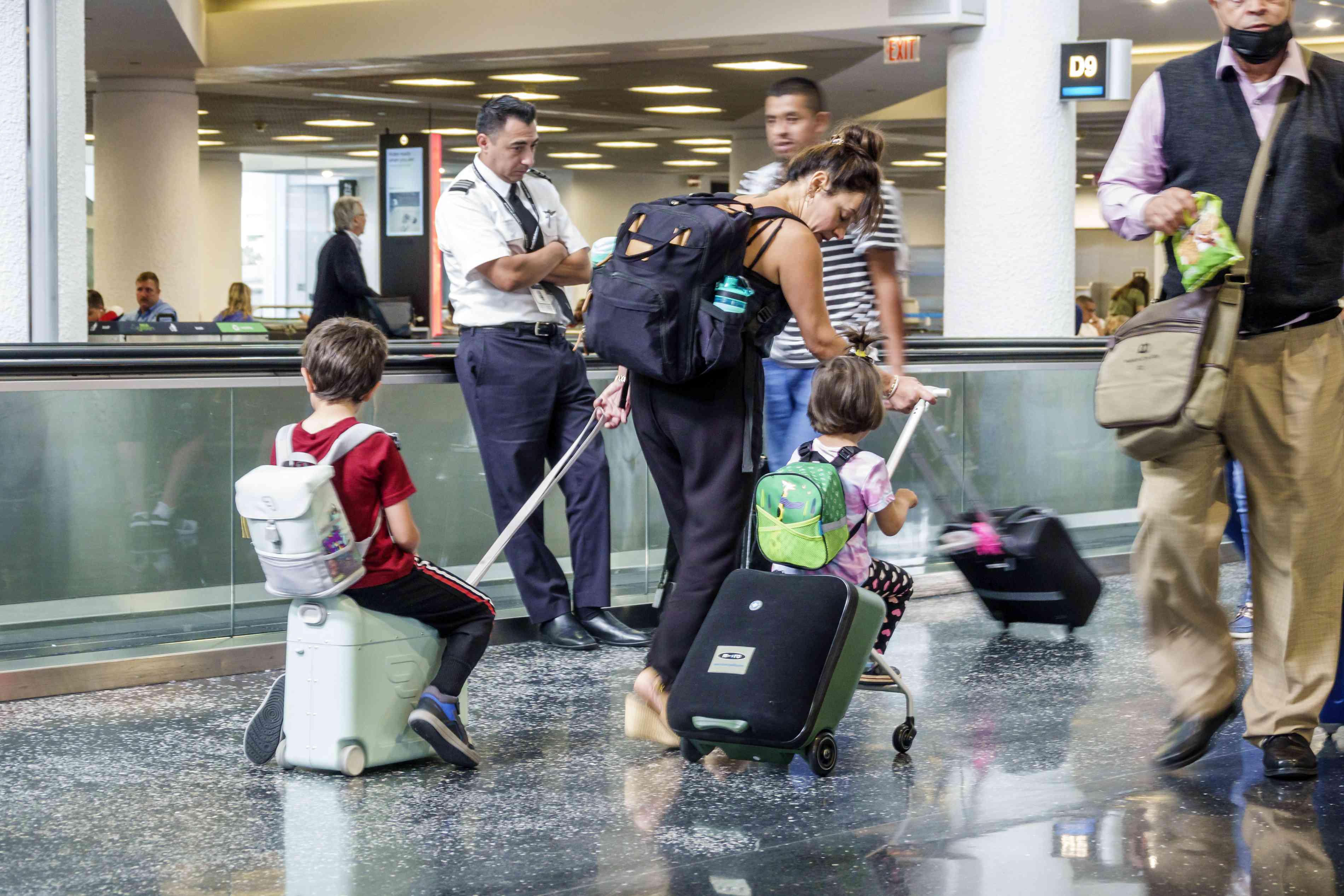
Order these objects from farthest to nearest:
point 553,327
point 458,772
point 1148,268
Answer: point 1148,268 → point 553,327 → point 458,772

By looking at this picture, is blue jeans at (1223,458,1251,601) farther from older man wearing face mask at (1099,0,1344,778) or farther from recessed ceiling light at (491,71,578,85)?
recessed ceiling light at (491,71,578,85)

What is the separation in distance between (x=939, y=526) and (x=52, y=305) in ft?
12.8

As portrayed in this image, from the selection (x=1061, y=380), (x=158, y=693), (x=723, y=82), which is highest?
(x=723, y=82)

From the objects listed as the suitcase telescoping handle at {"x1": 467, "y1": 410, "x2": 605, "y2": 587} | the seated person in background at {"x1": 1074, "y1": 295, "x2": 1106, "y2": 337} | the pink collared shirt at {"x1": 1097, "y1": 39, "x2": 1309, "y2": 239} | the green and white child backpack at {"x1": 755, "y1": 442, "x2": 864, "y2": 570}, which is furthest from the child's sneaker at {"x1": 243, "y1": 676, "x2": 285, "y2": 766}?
the seated person in background at {"x1": 1074, "y1": 295, "x2": 1106, "y2": 337}

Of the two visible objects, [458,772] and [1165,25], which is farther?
[1165,25]

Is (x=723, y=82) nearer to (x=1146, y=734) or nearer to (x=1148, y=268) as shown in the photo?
(x=1146, y=734)

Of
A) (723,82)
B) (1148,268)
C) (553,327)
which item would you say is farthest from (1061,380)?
(1148,268)

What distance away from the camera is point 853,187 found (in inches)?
154

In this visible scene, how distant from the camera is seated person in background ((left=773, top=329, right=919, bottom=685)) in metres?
3.98

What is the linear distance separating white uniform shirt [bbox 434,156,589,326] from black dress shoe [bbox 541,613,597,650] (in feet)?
3.35

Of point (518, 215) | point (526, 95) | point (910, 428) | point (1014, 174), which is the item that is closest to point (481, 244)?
point (518, 215)

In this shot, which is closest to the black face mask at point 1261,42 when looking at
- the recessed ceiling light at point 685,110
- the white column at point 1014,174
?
the white column at point 1014,174

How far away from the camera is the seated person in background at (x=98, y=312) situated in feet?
45.0

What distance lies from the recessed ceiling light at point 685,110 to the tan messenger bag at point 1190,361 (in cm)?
1719
